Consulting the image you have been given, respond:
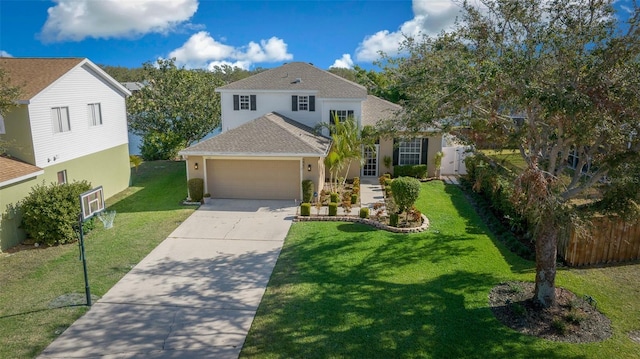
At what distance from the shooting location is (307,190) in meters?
19.5

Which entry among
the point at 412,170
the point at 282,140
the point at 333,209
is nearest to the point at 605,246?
the point at 333,209

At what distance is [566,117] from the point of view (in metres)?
8.95

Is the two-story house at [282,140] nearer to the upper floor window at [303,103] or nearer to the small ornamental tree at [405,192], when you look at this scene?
the upper floor window at [303,103]

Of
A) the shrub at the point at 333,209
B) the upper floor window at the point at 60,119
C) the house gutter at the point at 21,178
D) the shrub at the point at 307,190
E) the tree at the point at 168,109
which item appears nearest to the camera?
the house gutter at the point at 21,178

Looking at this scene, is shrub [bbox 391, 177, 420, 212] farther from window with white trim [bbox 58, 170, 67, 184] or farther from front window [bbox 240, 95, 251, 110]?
window with white trim [bbox 58, 170, 67, 184]

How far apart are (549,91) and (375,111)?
61.9ft

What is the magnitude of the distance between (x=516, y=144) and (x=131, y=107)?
27.9m

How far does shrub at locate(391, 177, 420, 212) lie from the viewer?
16406 millimetres

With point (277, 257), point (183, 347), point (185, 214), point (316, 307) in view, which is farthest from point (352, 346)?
point (185, 214)

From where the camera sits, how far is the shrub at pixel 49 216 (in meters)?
14.7

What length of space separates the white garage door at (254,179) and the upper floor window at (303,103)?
6247mm

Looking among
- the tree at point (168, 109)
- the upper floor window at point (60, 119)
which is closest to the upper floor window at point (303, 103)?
the tree at point (168, 109)

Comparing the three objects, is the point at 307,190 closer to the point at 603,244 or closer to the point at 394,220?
the point at 394,220

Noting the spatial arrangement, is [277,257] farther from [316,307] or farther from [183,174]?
[183,174]
